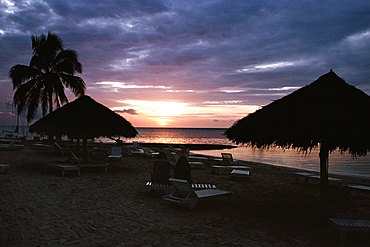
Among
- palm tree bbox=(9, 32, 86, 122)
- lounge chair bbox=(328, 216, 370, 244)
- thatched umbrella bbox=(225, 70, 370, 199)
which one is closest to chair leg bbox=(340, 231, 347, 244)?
lounge chair bbox=(328, 216, 370, 244)

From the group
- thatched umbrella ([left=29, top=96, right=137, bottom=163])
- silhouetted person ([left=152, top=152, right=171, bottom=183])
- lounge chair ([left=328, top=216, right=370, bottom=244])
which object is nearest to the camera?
lounge chair ([left=328, top=216, right=370, bottom=244])

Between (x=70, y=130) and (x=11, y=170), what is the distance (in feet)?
9.34

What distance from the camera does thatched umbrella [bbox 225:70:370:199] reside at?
609 cm

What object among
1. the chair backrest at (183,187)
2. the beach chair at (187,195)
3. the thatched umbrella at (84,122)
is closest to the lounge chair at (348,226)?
the beach chair at (187,195)

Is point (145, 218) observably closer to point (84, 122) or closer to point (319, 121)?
point (319, 121)

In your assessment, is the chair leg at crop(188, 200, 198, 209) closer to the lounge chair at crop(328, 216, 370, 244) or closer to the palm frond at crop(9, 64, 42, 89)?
the lounge chair at crop(328, 216, 370, 244)

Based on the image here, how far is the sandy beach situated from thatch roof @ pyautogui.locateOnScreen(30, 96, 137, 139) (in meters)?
3.09

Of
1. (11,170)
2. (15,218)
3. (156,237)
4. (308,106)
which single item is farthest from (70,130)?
(308,106)

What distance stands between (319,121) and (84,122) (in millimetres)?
9878

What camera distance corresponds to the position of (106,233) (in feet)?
17.5

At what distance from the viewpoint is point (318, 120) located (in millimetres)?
6145

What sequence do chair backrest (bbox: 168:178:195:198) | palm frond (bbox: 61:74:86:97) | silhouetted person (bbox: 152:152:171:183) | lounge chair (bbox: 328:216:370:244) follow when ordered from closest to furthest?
lounge chair (bbox: 328:216:370:244) → chair backrest (bbox: 168:178:195:198) → silhouetted person (bbox: 152:152:171:183) → palm frond (bbox: 61:74:86:97)

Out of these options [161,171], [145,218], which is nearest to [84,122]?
[161,171]

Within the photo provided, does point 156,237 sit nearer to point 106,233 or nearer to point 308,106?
point 106,233
